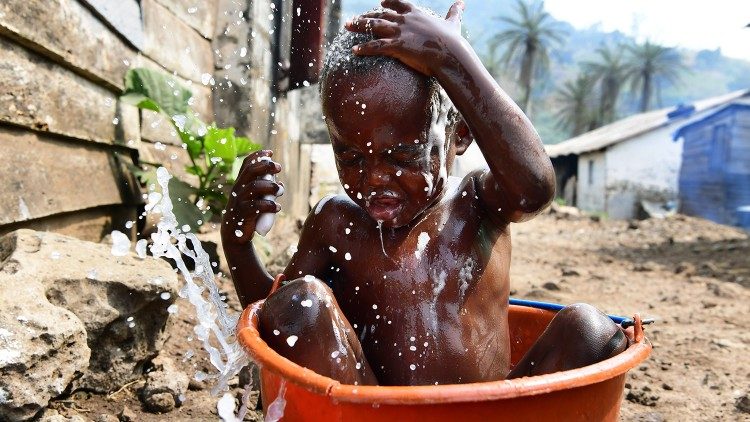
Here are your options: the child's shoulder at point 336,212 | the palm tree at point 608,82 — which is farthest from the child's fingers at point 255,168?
the palm tree at point 608,82

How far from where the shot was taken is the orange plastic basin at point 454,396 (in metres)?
1.07

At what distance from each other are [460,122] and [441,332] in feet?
1.90

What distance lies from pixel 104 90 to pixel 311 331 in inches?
99.2

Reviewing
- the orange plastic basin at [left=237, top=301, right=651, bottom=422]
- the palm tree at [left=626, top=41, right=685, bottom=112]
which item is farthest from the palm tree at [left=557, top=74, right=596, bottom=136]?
the orange plastic basin at [left=237, top=301, right=651, bottom=422]

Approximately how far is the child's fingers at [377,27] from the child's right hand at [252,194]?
1.45 ft

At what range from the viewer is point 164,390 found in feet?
6.93

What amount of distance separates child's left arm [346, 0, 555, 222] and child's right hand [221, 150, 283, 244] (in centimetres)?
43

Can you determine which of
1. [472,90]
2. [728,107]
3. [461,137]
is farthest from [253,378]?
[728,107]

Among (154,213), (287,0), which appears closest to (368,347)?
(154,213)

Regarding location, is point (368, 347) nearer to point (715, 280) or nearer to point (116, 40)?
point (116, 40)

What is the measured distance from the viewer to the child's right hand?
1784mm

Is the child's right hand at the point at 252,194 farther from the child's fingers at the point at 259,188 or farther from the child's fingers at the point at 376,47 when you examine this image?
the child's fingers at the point at 376,47

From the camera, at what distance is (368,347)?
1.71 m

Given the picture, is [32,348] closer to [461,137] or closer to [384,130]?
[384,130]
